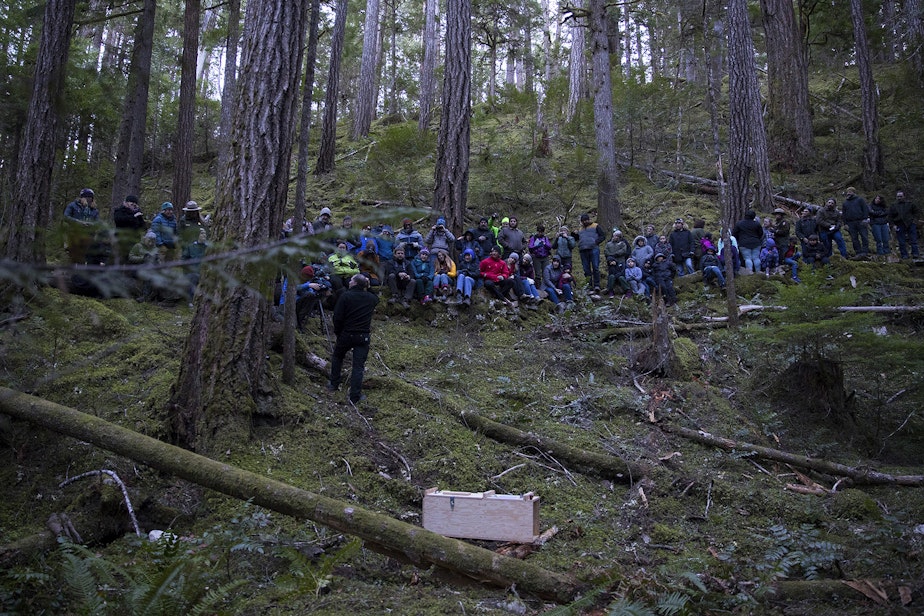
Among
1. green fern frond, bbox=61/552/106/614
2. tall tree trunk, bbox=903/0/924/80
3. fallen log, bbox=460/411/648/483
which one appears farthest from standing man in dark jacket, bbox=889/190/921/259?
green fern frond, bbox=61/552/106/614

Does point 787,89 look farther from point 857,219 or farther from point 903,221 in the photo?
point 903,221

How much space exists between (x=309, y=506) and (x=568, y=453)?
3.37m

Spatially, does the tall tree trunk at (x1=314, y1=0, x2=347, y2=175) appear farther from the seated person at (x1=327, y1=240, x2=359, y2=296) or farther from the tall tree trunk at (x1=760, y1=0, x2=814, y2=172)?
the tall tree trunk at (x1=760, y1=0, x2=814, y2=172)

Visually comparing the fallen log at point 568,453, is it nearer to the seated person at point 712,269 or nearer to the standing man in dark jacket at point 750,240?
the seated person at point 712,269

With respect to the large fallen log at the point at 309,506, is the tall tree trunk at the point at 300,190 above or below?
above

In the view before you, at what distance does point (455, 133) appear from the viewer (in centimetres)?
1303

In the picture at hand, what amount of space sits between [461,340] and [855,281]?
827 cm

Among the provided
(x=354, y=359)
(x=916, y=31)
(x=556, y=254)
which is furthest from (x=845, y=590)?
(x=916, y=31)

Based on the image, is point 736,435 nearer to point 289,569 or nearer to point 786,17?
point 289,569

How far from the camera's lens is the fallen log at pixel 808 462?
6.96 metres

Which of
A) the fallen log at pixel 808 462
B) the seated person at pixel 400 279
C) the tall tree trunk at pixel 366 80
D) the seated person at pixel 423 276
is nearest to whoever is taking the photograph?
the fallen log at pixel 808 462

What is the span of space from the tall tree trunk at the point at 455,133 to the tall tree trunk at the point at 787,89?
12.3 m

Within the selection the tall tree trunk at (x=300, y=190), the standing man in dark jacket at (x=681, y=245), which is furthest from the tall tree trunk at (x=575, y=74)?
the tall tree trunk at (x=300, y=190)

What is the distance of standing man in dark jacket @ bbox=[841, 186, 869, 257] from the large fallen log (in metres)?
14.3
